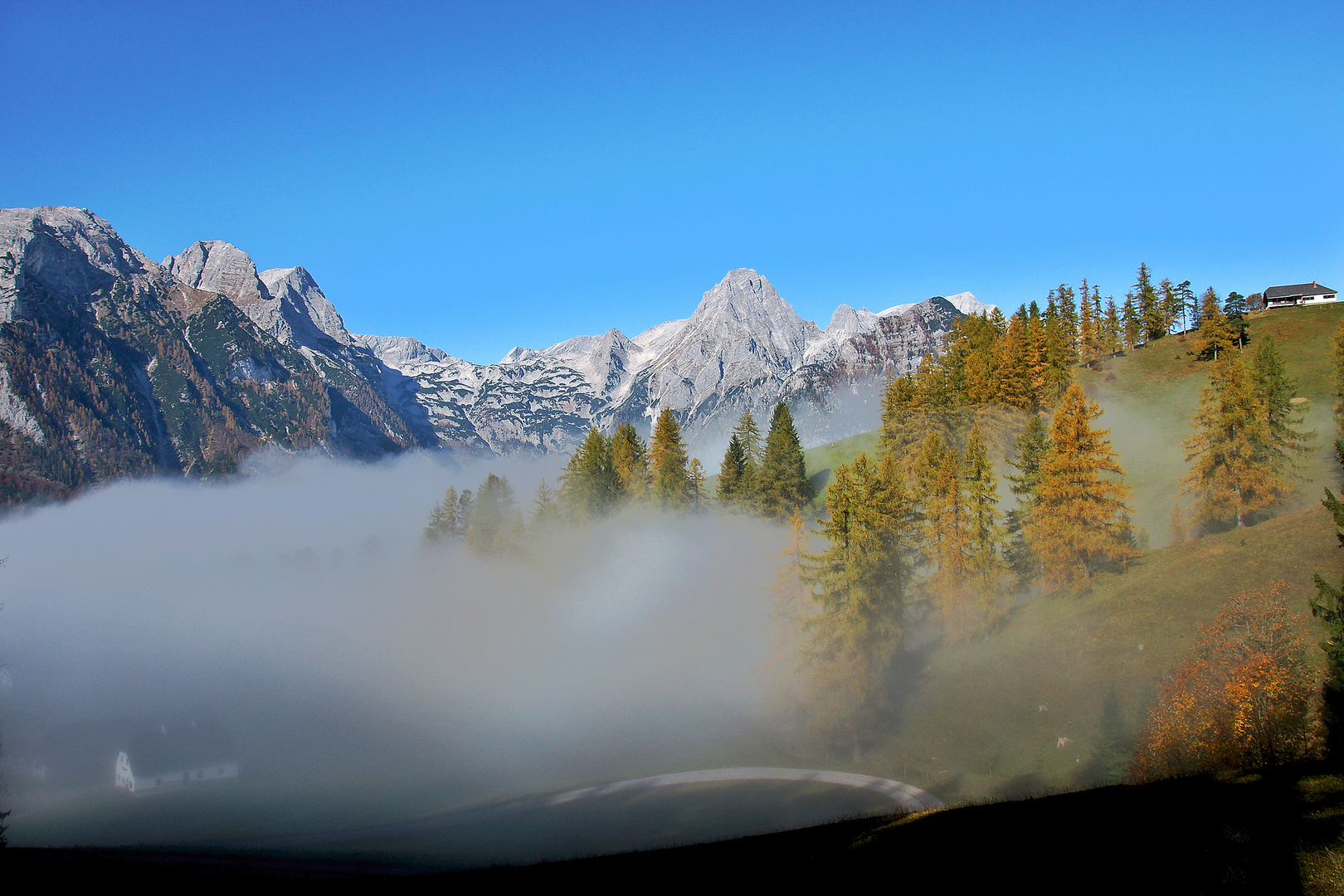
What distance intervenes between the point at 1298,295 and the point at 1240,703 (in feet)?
429

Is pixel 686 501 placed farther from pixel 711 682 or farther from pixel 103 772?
pixel 103 772

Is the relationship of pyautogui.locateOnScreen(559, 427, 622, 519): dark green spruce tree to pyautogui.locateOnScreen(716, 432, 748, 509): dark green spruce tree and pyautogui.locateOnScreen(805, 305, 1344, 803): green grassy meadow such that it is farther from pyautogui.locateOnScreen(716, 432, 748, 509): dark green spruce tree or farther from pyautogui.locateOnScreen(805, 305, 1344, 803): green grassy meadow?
pyautogui.locateOnScreen(805, 305, 1344, 803): green grassy meadow

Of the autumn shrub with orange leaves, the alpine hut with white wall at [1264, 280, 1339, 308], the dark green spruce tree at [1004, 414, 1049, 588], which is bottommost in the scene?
the autumn shrub with orange leaves

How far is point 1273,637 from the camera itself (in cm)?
2878

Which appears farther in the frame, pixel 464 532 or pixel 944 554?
pixel 464 532

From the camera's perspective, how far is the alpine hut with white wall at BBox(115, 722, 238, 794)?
56188 mm

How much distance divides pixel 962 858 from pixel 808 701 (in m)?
29.1

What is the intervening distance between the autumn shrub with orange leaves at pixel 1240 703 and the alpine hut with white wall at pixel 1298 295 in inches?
4461

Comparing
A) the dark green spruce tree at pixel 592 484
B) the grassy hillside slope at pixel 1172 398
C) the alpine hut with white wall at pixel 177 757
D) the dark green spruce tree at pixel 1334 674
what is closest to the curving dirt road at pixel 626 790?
the dark green spruce tree at pixel 1334 674

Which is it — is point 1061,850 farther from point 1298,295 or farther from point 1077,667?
point 1298,295

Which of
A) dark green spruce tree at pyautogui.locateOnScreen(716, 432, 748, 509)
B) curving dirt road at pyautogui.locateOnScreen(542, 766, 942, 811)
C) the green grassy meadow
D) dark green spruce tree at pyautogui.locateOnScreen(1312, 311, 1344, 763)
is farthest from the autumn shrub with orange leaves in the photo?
dark green spruce tree at pyautogui.locateOnScreen(716, 432, 748, 509)

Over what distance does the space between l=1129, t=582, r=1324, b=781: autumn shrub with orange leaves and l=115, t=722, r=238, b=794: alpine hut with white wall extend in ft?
206

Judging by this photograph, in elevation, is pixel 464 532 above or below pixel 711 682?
above

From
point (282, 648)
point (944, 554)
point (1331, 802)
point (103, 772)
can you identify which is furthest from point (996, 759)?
point (282, 648)
